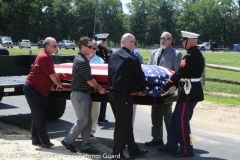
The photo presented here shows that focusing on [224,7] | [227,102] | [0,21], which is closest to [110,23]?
[224,7]

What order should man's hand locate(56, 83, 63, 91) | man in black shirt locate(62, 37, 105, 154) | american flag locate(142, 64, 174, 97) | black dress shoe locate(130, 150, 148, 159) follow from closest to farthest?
american flag locate(142, 64, 174, 97) → man in black shirt locate(62, 37, 105, 154) → black dress shoe locate(130, 150, 148, 159) → man's hand locate(56, 83, 63, 91)

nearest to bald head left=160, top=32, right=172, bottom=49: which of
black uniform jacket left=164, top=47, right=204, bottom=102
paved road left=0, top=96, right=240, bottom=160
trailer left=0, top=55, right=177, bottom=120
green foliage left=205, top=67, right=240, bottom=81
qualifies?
black uniform jacket left=164, top=47, right=204, bottom=102

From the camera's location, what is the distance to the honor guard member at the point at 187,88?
22.2 ft

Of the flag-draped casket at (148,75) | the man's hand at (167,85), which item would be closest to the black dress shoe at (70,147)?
the flag-draped casket at (148,75)

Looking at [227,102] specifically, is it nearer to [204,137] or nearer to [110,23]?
[204,137]

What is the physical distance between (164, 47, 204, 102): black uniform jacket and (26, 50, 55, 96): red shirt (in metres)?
1.88

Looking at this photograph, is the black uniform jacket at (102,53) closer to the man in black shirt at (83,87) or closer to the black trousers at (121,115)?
the man in black shirt at (83,87)

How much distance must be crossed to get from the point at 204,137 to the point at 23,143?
3.39 meters

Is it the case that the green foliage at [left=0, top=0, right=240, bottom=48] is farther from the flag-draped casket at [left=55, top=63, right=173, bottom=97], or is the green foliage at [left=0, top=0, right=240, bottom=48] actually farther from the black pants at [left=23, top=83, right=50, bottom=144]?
the black pants at [left=23, top=83, right=50, bottom=144]

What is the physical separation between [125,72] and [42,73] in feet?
5.32

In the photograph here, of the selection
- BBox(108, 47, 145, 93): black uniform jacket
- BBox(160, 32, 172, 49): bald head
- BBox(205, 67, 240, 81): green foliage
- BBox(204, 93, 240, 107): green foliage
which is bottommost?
BBox(205, 67, 240, 81): green foliage

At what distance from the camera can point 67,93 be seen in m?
7.65

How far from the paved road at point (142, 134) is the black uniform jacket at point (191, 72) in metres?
0.99

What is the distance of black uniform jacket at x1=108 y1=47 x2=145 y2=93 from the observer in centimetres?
627
